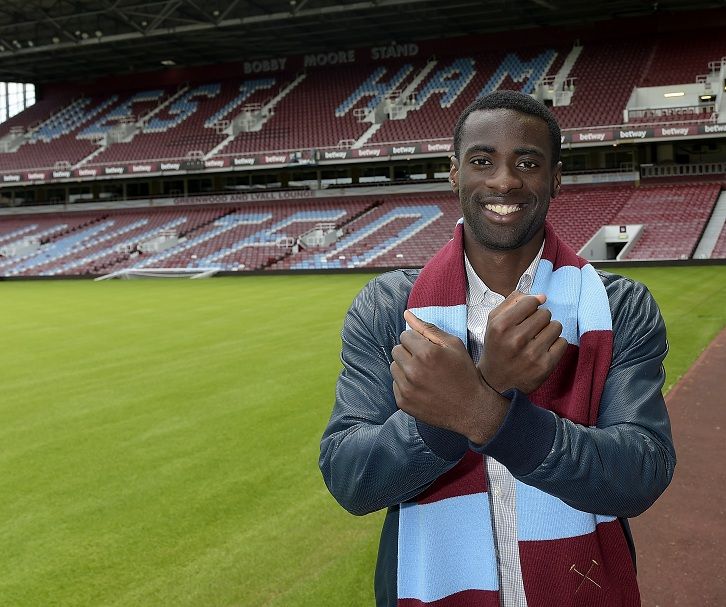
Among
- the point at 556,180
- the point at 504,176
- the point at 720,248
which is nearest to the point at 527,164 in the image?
the point at 504,176

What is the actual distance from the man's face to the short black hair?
0.5 inches

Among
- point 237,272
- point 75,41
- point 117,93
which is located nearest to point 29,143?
point 117,93

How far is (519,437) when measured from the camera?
1532 millimetres

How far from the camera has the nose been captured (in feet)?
6.19

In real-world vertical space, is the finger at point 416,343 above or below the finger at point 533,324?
below

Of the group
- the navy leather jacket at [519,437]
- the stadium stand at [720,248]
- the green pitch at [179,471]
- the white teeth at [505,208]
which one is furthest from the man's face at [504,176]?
the stadium stand at [720,248]

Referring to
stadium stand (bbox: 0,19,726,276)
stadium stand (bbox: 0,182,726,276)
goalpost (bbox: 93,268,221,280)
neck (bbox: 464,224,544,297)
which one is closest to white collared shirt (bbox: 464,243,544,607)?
neck (bbox: 464,224,544,297)

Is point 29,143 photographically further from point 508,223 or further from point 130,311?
point 508,223

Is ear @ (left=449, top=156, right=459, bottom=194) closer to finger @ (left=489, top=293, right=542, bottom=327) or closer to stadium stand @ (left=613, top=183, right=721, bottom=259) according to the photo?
finger @ (left=489, top=293, right=542, bottom=327)

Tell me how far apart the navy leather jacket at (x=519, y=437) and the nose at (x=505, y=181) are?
370 mm

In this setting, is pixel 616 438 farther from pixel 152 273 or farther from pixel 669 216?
pixel 152 273

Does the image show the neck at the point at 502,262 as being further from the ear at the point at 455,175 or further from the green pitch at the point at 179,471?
the green pitch at the point at 179,471

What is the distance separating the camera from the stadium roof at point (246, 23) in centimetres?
3778

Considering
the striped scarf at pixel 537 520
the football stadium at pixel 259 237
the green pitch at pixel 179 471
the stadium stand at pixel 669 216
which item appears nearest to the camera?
the striped scarf at pixel 537 520
